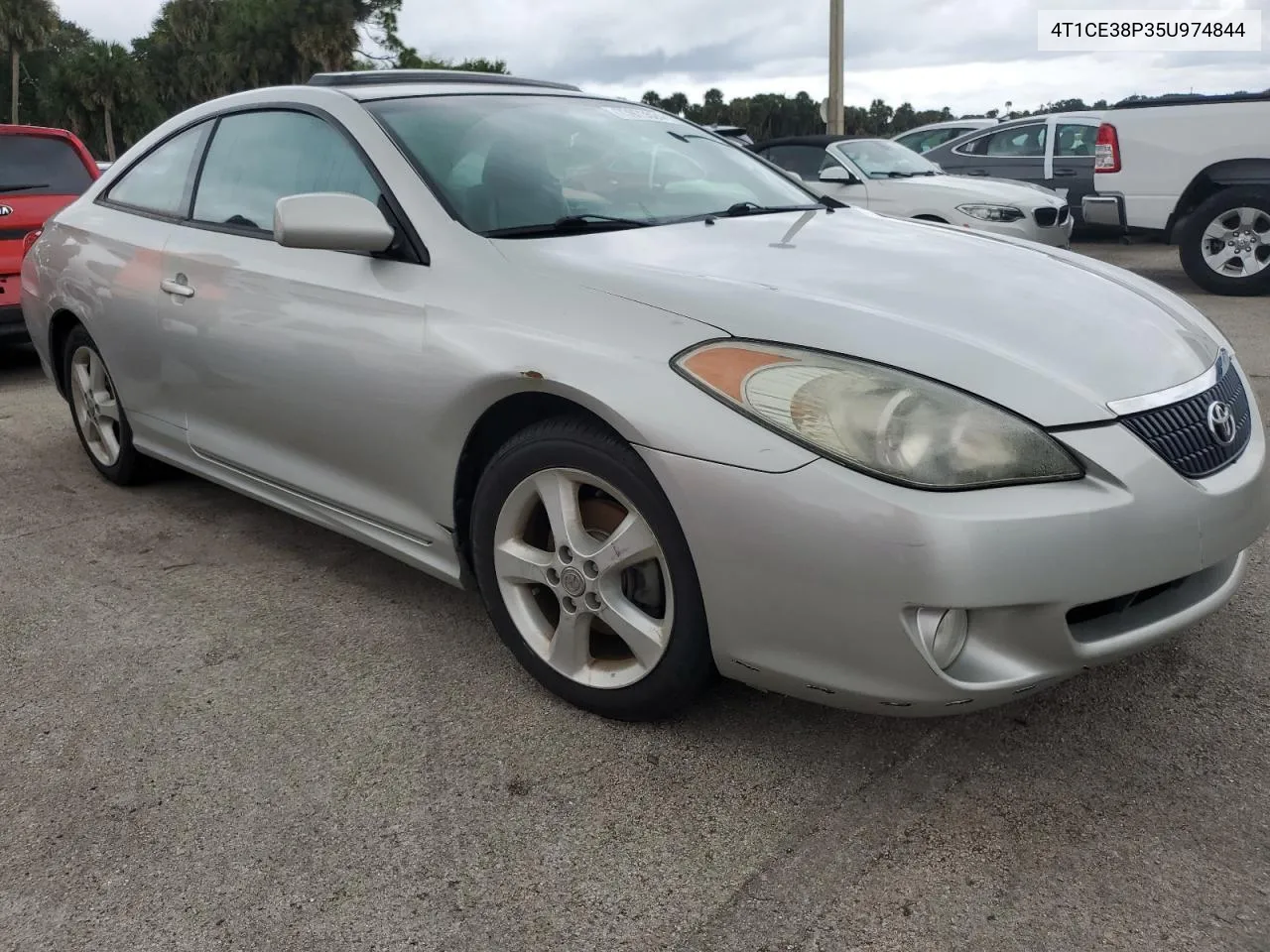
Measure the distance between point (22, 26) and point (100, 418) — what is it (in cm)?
6019

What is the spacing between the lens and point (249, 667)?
2814 mm

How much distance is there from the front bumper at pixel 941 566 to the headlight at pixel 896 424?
0.11 feet

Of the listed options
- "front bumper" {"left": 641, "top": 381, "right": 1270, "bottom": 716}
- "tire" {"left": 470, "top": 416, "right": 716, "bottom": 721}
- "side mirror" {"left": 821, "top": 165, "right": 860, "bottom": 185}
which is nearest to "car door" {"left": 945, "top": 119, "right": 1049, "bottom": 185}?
"side mirror" {"left": 821, "top": 165, "right": 860, "bottom": 185}

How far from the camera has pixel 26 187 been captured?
22.8 feet

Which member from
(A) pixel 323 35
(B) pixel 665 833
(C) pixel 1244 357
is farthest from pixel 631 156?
(A) pixel 323 35

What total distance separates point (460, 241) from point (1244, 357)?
501cm

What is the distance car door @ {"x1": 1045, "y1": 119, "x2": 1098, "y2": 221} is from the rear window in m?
9.14

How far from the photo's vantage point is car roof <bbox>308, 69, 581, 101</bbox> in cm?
320

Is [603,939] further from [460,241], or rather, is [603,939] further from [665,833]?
[460,241]

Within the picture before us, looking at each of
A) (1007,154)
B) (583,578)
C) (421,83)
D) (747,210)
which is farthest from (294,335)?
(1007,154)

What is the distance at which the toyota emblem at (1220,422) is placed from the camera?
2215 mm

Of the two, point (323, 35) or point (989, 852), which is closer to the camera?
point (989, 852)

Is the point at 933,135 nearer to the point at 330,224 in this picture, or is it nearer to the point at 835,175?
the point at 835,175

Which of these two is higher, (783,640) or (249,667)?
(783,640)
